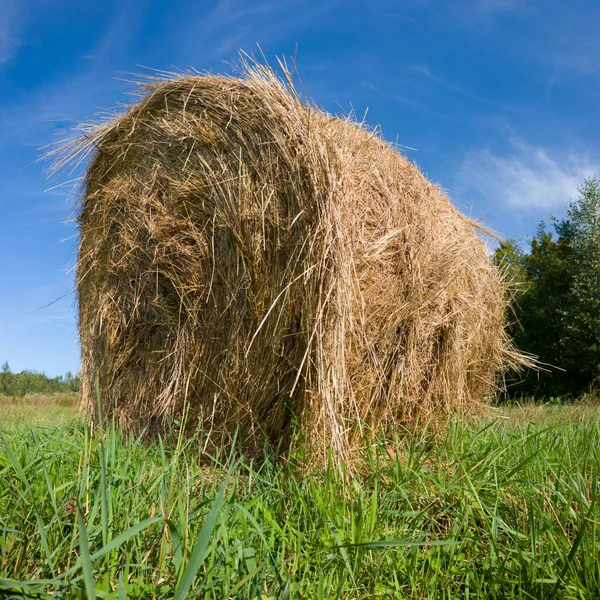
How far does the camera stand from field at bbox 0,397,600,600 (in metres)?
1.88

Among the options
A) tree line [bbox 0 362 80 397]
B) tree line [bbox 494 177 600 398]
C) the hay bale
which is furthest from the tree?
tree line [bbox 0 362 80 397]

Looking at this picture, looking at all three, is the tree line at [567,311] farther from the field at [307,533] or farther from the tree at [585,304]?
the field at [307,533]

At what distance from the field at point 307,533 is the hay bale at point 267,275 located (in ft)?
1.66

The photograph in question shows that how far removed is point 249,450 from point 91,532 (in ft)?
5.10

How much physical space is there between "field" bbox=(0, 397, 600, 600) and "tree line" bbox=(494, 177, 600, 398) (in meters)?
11.4

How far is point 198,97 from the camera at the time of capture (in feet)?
13.2

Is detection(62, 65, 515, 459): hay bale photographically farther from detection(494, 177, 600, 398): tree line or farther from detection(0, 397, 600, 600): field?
detection(494, 177, 600, 398): tree line

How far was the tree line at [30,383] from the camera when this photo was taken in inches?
910

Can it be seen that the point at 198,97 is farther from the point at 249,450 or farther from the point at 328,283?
the point at 249,450

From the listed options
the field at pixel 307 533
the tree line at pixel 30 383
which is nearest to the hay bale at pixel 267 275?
the field at pixel 307 533

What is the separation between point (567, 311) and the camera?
582 inches

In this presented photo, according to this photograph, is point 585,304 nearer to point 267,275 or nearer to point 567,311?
point 567,311

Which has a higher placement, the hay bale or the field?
the hay bale

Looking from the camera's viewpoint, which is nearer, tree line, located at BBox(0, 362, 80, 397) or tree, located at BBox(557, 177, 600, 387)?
tree, located at BBox(557, 177, 600, 387)
